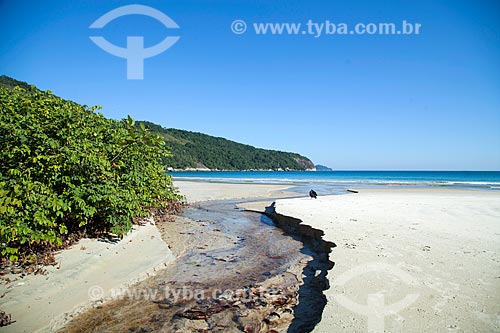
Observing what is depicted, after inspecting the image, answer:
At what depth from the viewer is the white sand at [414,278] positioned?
3.82m

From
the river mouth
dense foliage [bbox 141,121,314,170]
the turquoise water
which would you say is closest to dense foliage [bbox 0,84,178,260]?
the river mouth

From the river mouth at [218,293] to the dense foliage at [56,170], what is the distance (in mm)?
1626

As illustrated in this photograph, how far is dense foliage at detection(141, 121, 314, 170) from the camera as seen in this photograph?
126750 mm

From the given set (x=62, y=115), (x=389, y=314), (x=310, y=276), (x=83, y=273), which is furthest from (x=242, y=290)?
(x=62, y=115)

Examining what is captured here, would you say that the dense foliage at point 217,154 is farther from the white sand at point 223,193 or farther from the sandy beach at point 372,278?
the sandy beach at point 372,278

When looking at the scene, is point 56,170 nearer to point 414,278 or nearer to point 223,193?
point 414,278

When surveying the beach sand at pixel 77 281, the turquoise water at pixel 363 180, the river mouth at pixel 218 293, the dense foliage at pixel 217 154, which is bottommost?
the river mouth at pixel 218 293

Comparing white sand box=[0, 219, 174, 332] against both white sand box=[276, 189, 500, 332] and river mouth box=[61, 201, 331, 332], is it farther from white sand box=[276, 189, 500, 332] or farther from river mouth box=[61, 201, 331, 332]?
white sand box=[276, 189, 500, 332]

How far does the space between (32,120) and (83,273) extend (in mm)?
3037

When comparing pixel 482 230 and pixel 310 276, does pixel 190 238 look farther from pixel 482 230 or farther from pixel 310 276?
pixel 482 230

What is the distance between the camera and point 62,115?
247 inches

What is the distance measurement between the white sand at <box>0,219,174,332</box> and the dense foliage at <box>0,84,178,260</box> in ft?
1.69

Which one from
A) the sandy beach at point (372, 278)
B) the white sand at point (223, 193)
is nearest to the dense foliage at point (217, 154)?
the white sand at point (223, 193)

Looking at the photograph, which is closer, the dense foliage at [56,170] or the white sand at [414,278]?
the white sand at [414,278]
